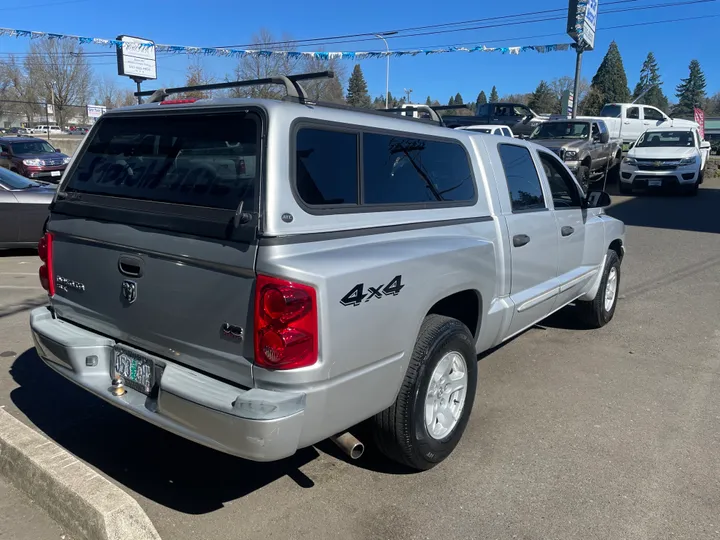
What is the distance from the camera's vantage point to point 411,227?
11.0ft

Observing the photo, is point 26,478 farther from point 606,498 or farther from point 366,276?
point 606,498

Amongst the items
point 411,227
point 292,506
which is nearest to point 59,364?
point 292,506

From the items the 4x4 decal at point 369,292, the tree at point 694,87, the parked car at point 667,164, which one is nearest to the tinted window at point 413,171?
the 4x4 decal at point 369,292

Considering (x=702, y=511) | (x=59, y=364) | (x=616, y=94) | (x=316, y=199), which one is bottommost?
(x=702, y=511)

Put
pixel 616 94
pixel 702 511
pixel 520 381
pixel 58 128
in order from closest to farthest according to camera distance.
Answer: pixel 702 511
pixel 520 381
pixel 58 128
pixel 616 94

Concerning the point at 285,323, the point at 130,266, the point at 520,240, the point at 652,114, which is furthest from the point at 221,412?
the point at 652,114

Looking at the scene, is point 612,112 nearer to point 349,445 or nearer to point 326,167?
point 326,167

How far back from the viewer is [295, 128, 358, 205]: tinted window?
280 centimetres

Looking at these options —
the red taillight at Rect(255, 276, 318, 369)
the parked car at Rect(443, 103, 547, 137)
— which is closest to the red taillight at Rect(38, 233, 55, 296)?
the red taillight at Rect(255, 276, 318, 369)

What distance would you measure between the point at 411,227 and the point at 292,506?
158 centimetres

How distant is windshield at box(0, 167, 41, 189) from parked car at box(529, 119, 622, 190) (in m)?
11.4

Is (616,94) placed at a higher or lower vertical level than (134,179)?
higher

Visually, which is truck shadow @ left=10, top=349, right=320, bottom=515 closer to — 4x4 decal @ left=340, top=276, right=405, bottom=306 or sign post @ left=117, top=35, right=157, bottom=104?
4x4 decal @ left=340, top=276, right=405, bottom=306

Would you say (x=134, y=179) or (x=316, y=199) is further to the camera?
(x=134, y=179)
